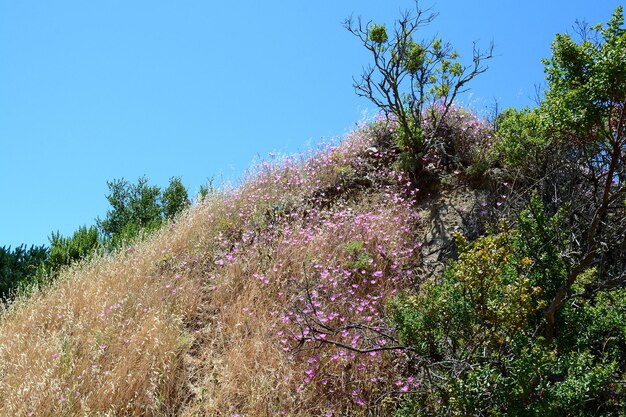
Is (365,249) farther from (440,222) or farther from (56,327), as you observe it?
(56,327)

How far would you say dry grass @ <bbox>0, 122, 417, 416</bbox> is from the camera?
5383 mm

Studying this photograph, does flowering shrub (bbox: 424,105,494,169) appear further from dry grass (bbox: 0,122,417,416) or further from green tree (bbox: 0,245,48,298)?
green tree (bbox: 0,245,48,298)

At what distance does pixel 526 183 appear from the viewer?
772cm

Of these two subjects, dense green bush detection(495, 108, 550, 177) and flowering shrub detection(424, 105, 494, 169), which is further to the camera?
flowering shrub detection(424, 105, 494, 169)

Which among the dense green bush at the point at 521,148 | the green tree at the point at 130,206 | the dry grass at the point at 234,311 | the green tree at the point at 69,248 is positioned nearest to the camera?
the dry grass at the point at 234,311

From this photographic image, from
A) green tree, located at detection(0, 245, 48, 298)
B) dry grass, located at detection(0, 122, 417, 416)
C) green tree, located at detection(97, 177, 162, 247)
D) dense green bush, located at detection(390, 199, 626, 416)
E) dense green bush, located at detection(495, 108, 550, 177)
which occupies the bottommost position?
dense green bush, located at detection(390, 199, 626, 416)

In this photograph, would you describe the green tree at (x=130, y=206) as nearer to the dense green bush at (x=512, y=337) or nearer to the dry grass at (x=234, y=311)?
the dry grass at (x=234, y=311)

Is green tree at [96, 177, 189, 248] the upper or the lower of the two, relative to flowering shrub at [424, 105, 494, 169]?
upper

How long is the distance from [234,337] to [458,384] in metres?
2.86

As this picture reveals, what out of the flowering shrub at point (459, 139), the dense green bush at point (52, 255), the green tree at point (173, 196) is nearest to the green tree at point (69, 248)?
the dense green bush at point (52, 255)

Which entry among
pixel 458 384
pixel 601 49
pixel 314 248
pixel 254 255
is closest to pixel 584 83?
pixel 601 49

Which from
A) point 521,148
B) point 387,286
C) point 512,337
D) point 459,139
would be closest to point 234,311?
point 387,286

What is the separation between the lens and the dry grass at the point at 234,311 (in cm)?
538

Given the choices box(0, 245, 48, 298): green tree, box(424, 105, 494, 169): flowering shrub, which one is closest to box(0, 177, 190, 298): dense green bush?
box(0, 245, 48, 298): green tree
